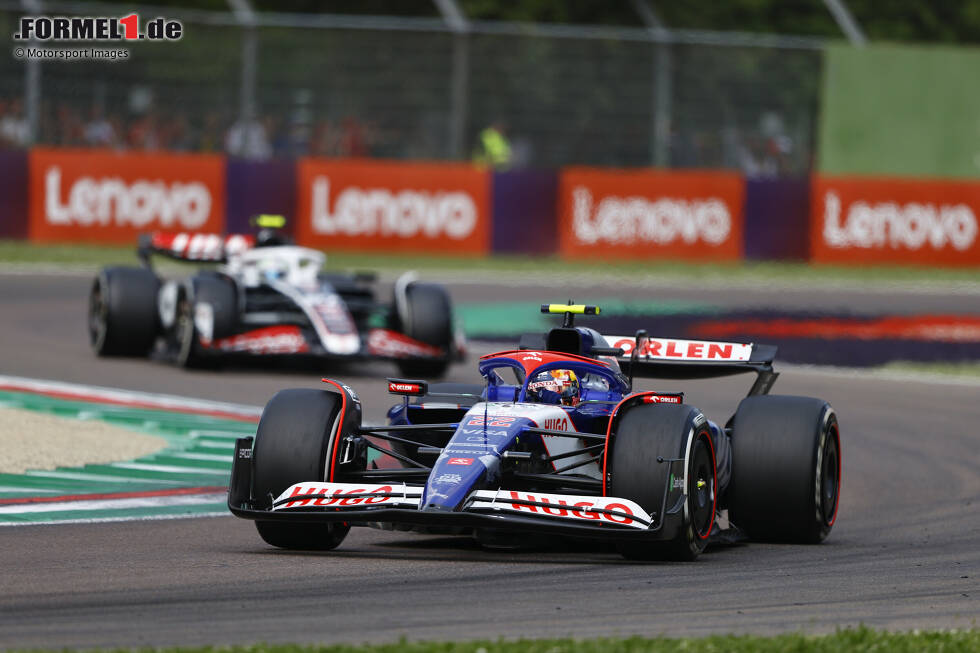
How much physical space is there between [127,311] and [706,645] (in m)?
12.5

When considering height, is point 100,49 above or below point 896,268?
above

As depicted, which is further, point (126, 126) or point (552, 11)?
point (552, 11)

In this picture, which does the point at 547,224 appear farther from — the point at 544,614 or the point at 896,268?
the point at 544,614

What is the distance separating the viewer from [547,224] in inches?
1192

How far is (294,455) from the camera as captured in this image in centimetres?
904

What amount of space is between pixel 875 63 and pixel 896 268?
461cm

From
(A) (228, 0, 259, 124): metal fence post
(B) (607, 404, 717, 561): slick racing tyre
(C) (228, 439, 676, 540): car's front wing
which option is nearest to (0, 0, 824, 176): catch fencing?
(A) (228, 0, 259, 124): metal fence post

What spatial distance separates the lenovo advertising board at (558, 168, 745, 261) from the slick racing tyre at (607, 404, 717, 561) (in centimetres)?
2130

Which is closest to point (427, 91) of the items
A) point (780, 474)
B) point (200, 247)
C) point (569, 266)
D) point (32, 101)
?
point (569, 266)

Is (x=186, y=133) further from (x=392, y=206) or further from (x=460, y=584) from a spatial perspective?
(x=460, y=584)

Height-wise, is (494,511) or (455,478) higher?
(455,478)

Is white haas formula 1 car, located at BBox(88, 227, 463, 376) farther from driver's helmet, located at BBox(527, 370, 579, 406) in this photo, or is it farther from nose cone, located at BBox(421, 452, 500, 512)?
nose cone, located at BBox(421, 452, 500, 512)

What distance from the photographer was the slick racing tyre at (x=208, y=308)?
17.6m

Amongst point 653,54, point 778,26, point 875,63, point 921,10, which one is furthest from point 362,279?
point 921,10
